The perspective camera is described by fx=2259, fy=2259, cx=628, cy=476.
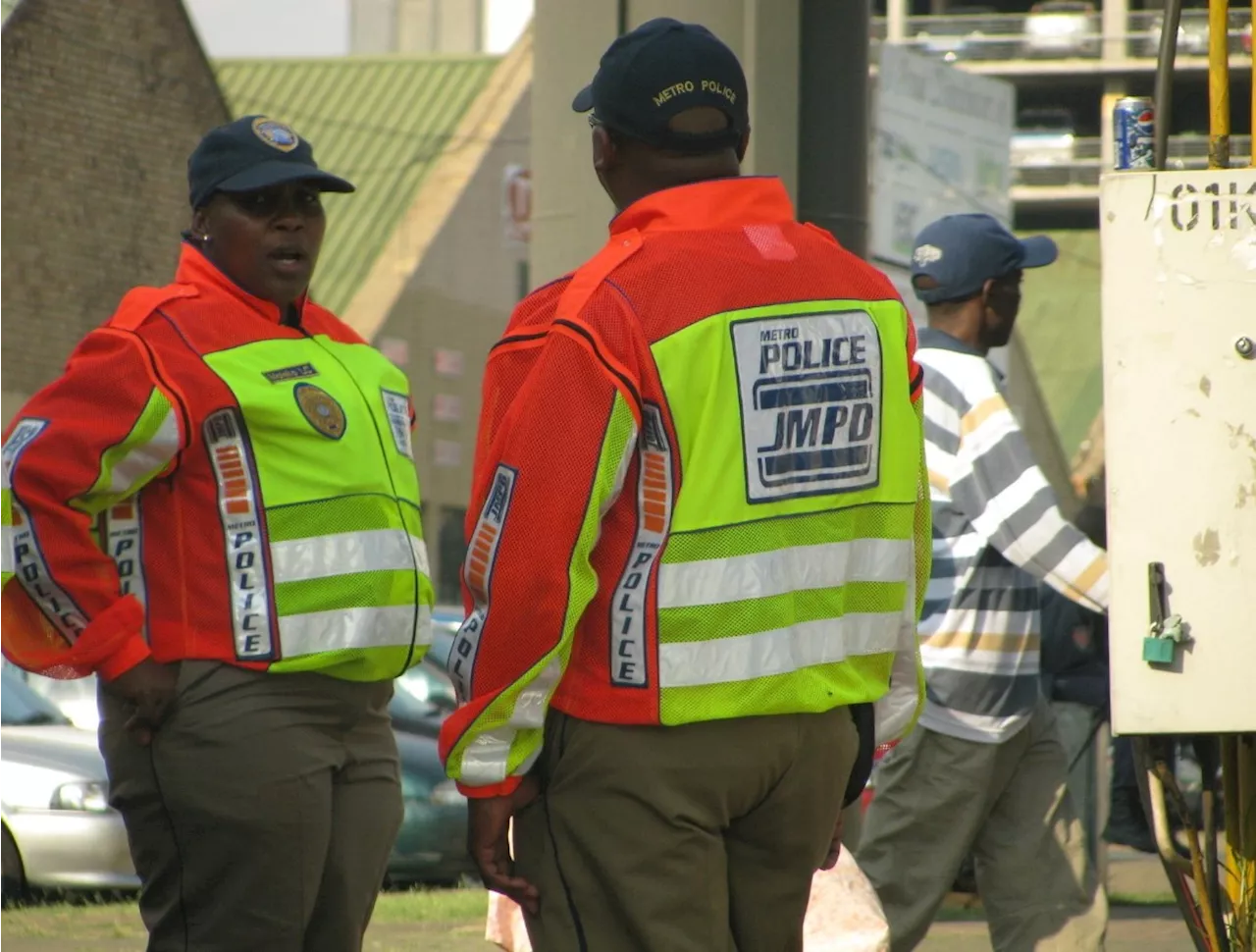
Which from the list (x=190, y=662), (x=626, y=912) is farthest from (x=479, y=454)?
(x=190, y=662)

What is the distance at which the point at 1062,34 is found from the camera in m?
86.9

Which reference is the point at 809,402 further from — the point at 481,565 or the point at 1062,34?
the point at 1062,34

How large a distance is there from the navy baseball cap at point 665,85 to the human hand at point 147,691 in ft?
4.48

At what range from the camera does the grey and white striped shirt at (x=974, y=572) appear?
224 inches

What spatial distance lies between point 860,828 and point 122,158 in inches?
849

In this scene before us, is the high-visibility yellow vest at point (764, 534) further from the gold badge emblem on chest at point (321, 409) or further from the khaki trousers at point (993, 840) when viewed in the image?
the khaki trousers at point (993, 840)

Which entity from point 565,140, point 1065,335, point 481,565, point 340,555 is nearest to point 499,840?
point 481,565

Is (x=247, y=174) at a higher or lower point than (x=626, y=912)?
higher

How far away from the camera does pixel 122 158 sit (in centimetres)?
2675

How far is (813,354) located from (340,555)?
49.2 inches

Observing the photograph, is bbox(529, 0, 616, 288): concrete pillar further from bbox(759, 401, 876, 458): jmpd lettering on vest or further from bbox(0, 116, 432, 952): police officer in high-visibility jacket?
bbox(759, 401, 876, 458): jmpd lettering on vest

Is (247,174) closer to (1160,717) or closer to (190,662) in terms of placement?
(190,662)

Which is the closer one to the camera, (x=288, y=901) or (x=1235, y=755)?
(x=288, y=901)

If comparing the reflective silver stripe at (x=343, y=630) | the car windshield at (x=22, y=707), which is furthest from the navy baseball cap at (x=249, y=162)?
the car windshield at (x=22, y=707)
